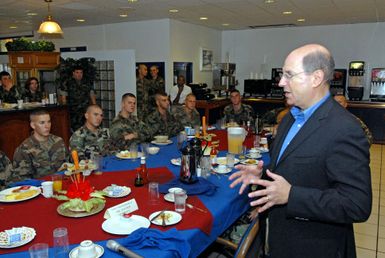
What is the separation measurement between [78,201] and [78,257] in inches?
20.8

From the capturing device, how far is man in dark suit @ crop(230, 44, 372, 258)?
136 centimetres

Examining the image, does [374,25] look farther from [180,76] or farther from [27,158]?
[27,158]

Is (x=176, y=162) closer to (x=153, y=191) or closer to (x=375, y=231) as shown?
(x=153, y=191)

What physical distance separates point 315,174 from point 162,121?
3.67m

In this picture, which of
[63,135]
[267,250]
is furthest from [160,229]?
[63,135]

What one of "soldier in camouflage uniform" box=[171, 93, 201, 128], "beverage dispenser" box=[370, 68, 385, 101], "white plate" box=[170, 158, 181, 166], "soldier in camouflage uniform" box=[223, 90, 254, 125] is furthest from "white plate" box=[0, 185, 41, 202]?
"beverage dispenser" box=[370, 68, 385, 101]

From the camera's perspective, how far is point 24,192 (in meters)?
2.23

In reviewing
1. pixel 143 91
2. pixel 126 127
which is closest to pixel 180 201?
pixel 126 127

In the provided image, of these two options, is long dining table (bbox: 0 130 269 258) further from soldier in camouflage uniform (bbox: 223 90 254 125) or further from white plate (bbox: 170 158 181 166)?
soldier in camouflage uniform (bbox: 223 90 254 125)

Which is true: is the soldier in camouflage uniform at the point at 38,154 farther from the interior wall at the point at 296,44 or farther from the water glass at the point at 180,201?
the interior wall at the point at 296,44

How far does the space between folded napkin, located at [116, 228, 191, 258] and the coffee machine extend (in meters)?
7.79

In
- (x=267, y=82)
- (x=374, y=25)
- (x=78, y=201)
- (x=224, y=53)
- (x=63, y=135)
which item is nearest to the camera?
(x=78, y=201)

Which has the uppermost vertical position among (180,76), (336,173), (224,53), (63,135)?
(224,53)

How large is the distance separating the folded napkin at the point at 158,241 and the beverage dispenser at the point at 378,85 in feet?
25.9
